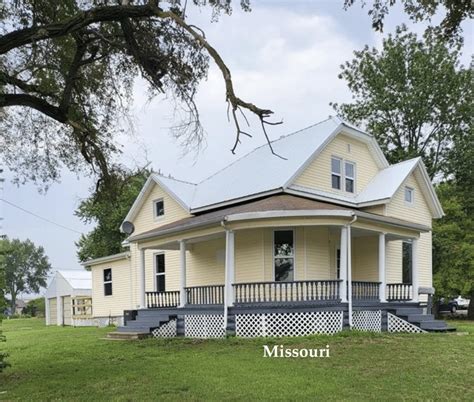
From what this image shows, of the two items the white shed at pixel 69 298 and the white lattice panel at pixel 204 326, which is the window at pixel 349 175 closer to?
the white lattice panel at pixel 204 326

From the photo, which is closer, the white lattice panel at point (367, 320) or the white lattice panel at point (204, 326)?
the white lattice panel at point (367, 320)

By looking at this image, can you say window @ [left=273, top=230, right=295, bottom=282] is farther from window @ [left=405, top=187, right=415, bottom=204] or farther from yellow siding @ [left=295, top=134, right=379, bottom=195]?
window @ [left=405, top=187, right=415, bottom=204]

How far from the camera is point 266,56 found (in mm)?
11344

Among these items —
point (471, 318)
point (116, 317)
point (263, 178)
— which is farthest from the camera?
point (471, 318)

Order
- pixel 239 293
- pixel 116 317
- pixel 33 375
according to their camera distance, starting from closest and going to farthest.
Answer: pixel 33 375, pixel 239 293, pixel 116 317

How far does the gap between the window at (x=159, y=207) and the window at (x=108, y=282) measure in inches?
232

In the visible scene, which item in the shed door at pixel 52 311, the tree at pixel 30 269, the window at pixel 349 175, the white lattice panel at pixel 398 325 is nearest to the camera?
the white lattice panel at pixel 398 325

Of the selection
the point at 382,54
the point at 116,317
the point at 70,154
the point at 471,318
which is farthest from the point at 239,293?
the point at 382,54

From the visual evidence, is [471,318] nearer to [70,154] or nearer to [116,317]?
[116,317]

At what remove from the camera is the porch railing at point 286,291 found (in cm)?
1470

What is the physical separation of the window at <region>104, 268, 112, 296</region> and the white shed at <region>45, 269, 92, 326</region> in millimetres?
2670

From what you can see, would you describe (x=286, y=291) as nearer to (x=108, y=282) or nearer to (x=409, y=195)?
(x=409, y=195)

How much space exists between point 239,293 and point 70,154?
6.26 meters

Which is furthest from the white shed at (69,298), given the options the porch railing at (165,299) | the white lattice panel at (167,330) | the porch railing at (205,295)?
the white lattice panel at (167,330)
